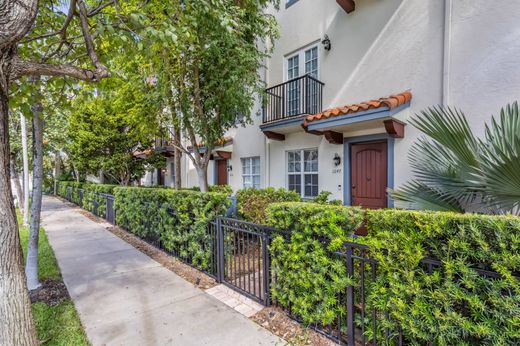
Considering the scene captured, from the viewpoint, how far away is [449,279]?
218cm

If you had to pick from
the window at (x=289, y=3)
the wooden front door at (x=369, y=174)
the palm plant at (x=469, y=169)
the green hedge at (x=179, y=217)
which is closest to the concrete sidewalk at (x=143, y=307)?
the green hedge at (x=179, y=217)

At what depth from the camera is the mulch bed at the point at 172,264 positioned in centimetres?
478

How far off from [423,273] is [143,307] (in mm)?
3572

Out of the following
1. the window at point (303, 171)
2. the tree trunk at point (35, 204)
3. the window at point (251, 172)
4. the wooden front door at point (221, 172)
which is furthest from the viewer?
the wooden front door at point (221, 172)

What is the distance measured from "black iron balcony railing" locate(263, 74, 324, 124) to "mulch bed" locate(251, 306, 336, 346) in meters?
5.60

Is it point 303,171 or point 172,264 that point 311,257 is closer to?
point 172,264

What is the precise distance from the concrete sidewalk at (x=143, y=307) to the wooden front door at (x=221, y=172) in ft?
19.6

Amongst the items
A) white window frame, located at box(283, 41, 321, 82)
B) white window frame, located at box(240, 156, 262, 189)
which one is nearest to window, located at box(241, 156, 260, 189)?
white window frame, located at box(240, 156, 262, 189)

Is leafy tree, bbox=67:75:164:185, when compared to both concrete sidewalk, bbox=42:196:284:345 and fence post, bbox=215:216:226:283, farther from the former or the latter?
fence post, bbox=215:216:226:283

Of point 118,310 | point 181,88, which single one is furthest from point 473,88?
point 118,310

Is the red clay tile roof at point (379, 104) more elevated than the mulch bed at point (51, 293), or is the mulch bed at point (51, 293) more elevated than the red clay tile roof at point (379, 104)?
the red clay tile roof at point (379, 104)

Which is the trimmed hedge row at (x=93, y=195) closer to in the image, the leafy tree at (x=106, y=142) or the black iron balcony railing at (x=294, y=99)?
the leafy tree at (x=106, y=142)

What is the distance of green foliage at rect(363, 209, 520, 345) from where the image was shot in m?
1.96

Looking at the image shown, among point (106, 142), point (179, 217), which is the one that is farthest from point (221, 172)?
point (179, 217)
